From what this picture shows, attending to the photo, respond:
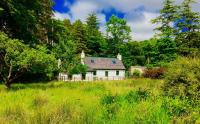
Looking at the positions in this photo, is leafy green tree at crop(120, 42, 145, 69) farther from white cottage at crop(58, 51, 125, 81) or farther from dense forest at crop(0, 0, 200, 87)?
white cottage at crop(58, 51, 125, 81)

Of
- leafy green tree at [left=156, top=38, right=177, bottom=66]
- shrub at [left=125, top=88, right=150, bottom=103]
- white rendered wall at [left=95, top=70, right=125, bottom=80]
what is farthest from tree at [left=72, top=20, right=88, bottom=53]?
shrub at [left=125, top=88, right=150, bottom=103]

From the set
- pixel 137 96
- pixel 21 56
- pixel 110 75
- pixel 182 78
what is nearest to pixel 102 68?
pixel 110 75

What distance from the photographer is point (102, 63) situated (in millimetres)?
69312

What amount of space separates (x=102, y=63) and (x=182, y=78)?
54.7 meters

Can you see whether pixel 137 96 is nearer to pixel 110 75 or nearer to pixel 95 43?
pixel 110 75

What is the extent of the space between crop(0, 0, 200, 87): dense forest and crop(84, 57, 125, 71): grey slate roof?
4.60 meters

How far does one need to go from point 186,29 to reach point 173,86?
1557 inches

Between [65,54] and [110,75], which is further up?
[65,54]

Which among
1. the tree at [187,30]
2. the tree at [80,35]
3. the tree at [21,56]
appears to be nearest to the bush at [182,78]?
the tree at [21,56]

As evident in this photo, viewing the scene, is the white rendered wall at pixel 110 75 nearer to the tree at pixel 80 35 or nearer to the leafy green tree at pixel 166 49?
the leafy green tree at pixel 166 49

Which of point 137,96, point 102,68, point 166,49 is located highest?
point 166,49

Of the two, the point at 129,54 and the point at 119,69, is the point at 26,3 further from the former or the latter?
the point at 129,54

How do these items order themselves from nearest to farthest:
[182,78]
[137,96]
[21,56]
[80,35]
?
[137,96], [182,78], [21,56], [80,35]

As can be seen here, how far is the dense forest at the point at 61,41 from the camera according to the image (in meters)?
27.0
